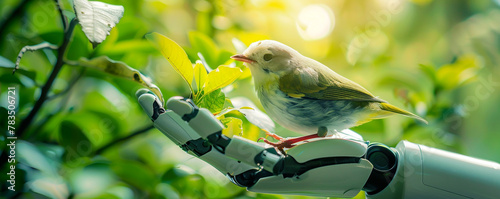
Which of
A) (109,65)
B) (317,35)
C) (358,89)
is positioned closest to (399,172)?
(358,89)

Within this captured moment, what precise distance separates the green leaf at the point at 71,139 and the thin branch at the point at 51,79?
0.06 m

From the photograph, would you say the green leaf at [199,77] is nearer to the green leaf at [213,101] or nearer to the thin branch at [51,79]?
the green leaf at [213,101]

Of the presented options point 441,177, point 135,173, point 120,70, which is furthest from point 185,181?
point 441,177

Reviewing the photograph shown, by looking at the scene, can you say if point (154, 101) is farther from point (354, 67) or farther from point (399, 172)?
point (354, 67)

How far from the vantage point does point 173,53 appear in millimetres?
276

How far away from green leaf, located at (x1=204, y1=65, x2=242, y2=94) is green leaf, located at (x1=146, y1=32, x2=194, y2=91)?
16 mm

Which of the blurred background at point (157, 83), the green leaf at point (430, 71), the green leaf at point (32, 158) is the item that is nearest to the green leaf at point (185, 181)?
the blurred background at point (157, 83)

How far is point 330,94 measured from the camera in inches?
12.2

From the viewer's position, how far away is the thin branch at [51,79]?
0.34 meters

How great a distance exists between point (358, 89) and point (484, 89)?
784 millimetres

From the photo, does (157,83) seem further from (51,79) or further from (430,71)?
(430,71)

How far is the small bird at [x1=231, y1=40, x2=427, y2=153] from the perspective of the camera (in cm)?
30

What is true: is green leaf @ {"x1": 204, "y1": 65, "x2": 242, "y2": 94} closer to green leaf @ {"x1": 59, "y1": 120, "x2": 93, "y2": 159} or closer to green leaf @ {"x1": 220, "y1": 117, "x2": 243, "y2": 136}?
green leaf @ {"x1": 220, "y1": 117, "x2": 243, "y2": 136}

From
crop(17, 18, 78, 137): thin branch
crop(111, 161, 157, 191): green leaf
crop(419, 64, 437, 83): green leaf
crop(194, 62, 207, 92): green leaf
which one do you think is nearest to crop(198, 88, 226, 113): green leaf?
crop(194, 62, 207, 92): green leaf
